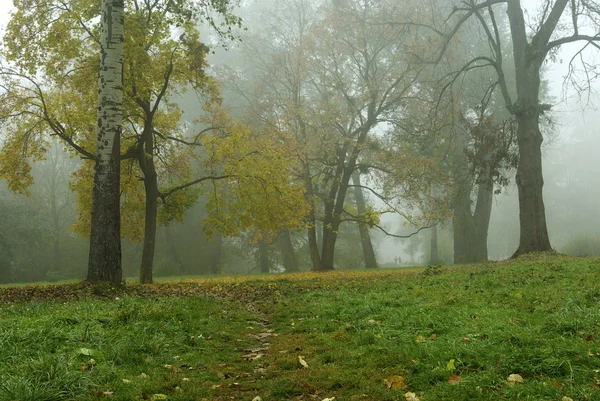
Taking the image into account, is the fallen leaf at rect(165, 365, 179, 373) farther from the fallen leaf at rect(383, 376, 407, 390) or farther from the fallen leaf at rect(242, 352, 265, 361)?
the fallen leaf at rect(383, 376, 407, 390)

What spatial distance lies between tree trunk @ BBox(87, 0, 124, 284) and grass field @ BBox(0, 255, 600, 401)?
3295mm

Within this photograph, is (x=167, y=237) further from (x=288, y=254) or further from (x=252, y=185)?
(x=252, y=185)

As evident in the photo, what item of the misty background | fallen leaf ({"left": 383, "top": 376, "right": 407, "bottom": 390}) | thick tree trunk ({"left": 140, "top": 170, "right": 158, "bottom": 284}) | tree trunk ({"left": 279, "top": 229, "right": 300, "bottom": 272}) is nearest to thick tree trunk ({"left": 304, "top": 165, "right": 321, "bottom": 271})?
the misty background

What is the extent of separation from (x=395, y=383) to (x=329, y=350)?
1.58m

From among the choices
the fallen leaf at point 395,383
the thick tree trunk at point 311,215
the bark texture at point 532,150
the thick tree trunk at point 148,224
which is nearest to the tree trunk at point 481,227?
the thick tree trunk at point 311,215

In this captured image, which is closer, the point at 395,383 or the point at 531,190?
the point at 395,383

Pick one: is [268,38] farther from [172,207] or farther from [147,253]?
[147,253]

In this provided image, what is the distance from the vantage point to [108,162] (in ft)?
38.4

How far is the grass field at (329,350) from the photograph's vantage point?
4152mm

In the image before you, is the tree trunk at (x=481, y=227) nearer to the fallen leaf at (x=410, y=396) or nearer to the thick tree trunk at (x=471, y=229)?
the thick tree trunk at (x=471, y=229)

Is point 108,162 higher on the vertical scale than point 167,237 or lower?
higher

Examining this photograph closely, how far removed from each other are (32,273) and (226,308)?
30.0 metres

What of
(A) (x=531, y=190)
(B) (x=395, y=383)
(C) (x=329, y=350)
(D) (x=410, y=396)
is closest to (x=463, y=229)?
(A) (x=531, y=190)

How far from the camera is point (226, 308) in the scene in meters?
10.2
